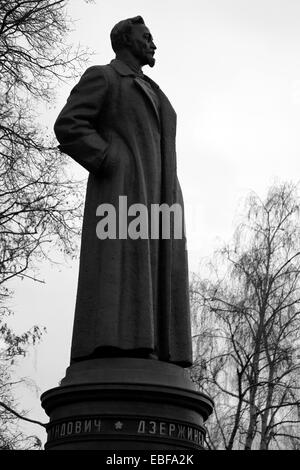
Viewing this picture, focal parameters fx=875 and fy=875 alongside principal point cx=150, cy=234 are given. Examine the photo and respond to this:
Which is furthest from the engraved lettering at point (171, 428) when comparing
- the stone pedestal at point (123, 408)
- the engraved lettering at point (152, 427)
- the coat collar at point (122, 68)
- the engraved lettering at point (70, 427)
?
the coat collar at point (122, 68)

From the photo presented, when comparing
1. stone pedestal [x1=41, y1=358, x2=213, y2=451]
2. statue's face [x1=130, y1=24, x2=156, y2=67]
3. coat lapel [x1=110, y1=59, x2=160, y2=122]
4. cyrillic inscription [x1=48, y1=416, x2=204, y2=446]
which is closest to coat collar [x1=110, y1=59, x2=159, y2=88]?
coat lapel [x1=110, y1=59, x2=160, y2=122]

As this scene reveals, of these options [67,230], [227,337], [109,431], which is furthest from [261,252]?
[109,431]

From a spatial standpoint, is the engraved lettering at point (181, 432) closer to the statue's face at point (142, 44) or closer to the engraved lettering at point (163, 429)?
the engraved lettering at point (163, 429)

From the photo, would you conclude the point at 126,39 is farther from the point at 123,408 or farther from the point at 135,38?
the point at 123,408

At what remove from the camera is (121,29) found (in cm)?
770

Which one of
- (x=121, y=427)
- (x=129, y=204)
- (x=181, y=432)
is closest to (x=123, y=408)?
(x=121, y=427)

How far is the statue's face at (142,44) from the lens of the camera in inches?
303

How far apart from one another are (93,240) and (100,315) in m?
0.72

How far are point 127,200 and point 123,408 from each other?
174 centimetres

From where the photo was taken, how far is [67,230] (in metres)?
14.7

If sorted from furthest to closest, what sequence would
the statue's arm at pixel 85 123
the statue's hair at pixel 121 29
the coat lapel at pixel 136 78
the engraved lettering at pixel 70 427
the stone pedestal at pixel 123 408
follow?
the statue's hair at pixel 121 29
the coat lapel at pixel 136 78
the statue's arm at pixel 85 123
the engraved lettering at pixel 70 427
the stone pedestal at pixel 123 408

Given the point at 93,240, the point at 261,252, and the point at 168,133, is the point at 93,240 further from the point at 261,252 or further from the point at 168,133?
the point at 261,252

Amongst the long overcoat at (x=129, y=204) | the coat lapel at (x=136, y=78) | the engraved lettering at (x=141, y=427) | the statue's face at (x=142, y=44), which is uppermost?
the statue's face at (x=142, y=44)
